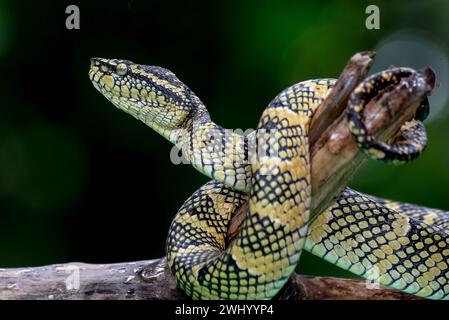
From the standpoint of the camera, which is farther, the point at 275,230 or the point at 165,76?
the point at 165,76

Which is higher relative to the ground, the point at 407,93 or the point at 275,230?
the point at 407,93

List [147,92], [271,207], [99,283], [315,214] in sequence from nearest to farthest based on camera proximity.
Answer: [271,207]
[315,214]
[99,283]
[147,92]

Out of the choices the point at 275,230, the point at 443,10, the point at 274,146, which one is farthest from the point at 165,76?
the point at 443,10

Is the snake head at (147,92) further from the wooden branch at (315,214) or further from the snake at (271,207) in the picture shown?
the wooden branch at (315,214)

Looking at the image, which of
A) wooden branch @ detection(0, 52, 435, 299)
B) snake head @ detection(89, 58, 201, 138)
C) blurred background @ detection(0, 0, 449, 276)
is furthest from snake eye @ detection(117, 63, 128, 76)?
blurred background @ detection(0, 0, 449, 276)

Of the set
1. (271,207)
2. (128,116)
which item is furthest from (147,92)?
(128,116)

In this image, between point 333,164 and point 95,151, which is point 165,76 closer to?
point 333,164

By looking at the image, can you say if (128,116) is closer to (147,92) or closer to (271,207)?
(147,92)
